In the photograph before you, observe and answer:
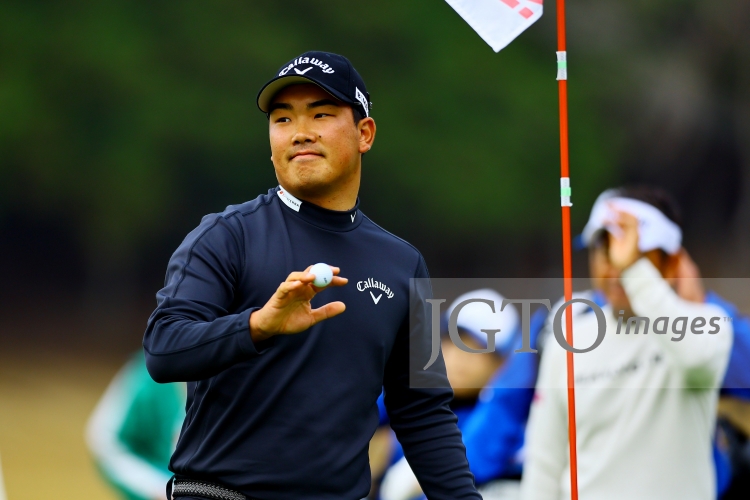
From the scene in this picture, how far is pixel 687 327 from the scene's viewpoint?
4312 millimetres

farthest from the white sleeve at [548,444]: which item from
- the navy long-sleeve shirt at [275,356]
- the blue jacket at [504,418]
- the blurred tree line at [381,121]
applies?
the navy long-sleeve shirt at [275,356]

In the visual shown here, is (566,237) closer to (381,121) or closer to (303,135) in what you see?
(303,135)

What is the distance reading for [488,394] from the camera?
5.00 meters

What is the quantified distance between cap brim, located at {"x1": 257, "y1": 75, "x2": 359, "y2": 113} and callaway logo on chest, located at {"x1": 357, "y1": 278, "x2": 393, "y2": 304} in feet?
1.45

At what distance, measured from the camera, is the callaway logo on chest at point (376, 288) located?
229cm

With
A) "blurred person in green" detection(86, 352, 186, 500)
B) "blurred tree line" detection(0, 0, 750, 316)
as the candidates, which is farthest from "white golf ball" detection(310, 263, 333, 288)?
"blurred tree line" detection(0, 0, 750, 316)

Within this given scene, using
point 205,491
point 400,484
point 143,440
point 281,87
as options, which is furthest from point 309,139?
point 143,440

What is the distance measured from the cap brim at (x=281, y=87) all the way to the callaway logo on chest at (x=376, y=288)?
0.44 metres

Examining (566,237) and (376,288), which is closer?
(376,288)

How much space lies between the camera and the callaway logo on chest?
2285 mm

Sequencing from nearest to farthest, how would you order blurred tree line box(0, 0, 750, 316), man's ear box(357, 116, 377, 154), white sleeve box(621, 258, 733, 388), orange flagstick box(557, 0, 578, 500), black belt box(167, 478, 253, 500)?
black belt box(167, 478, 253, 500) → man's ear box(357, 116, 377, 154) → orange flagstick box(557, 0, 578, 500) → white sleeve box(621, 258, 733, 388) → blurred tree line box(0, 0, 750, 316)

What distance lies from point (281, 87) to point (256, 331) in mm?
708

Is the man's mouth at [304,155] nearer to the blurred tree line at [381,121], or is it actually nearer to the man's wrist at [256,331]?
the man's wrist at [256,331]

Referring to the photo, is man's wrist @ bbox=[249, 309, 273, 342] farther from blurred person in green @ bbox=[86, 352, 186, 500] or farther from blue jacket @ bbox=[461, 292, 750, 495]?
blurred person in green @ bbox=[86, 352, 186, 500]
